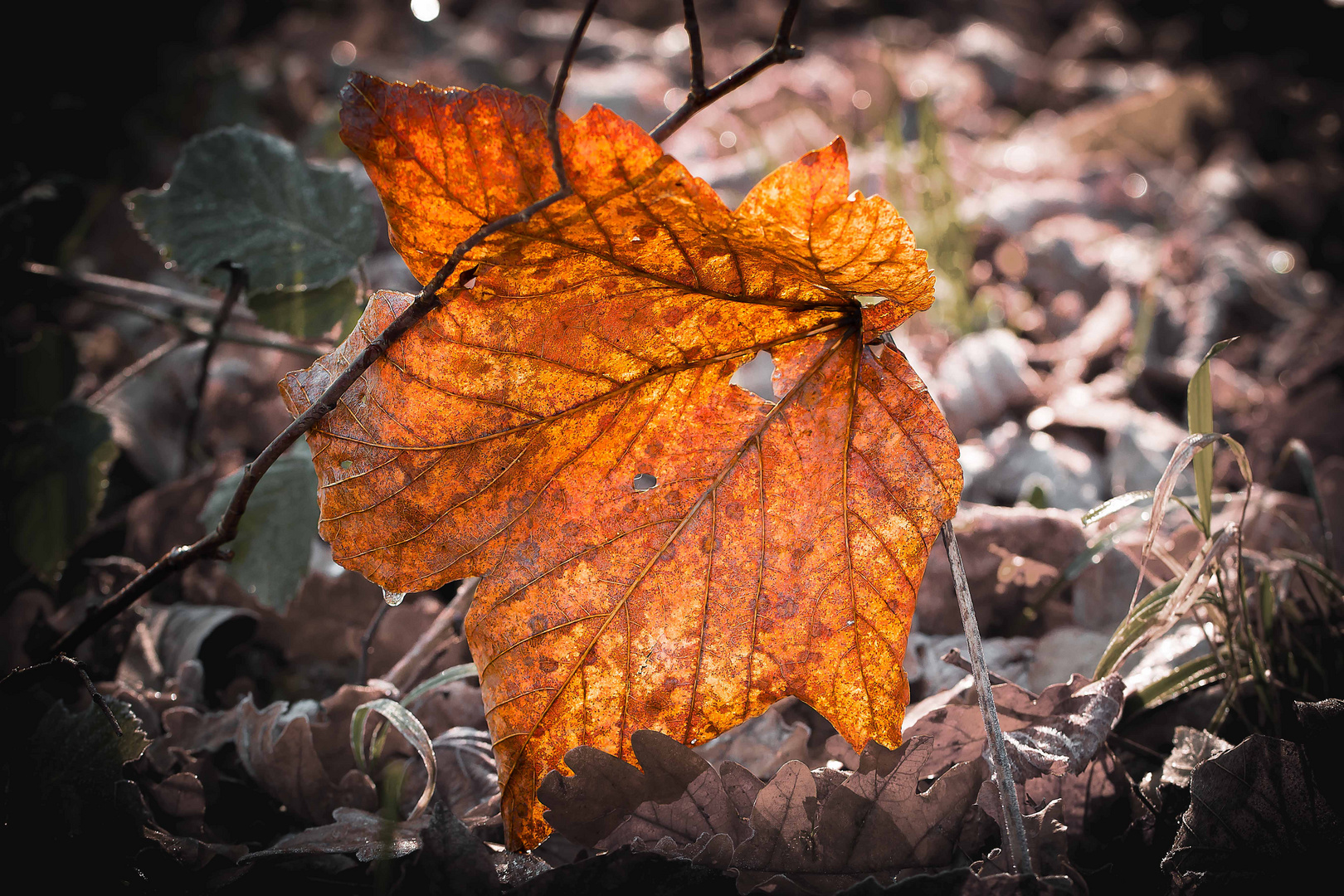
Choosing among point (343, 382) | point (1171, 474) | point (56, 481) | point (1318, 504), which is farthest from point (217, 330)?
point (1318, 504)

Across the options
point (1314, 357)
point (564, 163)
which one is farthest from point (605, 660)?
point (1314, 357)

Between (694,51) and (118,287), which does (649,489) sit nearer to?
(694,51)

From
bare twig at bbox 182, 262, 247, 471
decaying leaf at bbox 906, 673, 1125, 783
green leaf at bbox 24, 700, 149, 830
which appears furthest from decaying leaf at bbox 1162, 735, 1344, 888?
bare twig at bbox 182, 262, 247, 471

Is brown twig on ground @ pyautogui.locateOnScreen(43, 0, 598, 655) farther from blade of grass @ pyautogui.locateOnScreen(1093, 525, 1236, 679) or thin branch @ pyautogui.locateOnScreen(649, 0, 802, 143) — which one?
blade of grass @ pyautogui.locateOnScreen(1093, 525, 1236, 679)

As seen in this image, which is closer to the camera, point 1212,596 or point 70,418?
point 1212,596

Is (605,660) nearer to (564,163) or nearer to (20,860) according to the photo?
(564,163)

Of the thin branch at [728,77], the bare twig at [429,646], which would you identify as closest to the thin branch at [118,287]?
the bare twig at [429,646]
